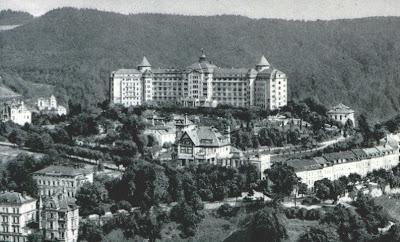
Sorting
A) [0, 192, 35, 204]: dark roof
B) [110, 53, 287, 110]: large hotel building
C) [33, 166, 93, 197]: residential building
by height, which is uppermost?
[110, 53, 287, 110]: large hotel building

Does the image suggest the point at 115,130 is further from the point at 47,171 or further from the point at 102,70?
the point at 102,70

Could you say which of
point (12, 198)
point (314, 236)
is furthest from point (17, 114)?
point (314, 236)

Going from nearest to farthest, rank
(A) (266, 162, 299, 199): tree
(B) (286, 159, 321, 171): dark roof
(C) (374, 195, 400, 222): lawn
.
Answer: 1. (A) (266, 162, 299, 199): tree
2. (C) (374, 195, 400, 222): lawn
3. (B) (286, 159, 321, 171): dark roof

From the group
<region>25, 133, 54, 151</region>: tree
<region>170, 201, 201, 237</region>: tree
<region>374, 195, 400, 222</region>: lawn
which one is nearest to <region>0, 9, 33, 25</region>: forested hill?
<region>25, 133, 54, 151</region>: tree

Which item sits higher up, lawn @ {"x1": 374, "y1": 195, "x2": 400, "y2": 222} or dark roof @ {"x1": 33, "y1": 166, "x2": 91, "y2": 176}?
dark roof @ {"x1": 33, "y1": 166, "x2": 91, "y2": 176}

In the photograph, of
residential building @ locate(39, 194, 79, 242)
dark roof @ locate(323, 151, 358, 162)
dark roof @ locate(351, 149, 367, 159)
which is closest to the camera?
residential building @ locate(39, 194, 79, 242)

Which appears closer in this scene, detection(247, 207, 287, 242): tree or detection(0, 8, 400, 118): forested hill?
detection(247, 207, 287, 242): tree

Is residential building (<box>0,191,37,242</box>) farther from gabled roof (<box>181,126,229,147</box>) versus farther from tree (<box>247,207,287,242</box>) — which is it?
tree (<box>247,207,287,242</box>)
